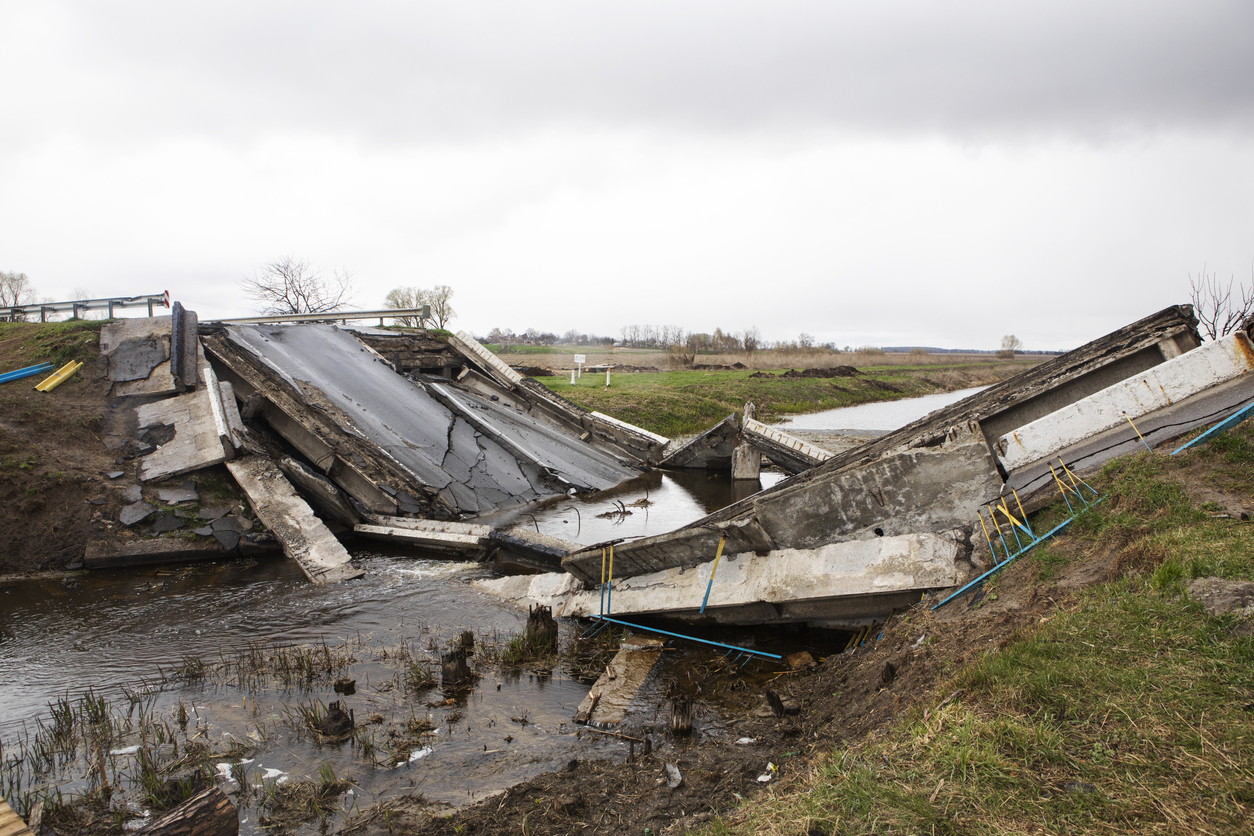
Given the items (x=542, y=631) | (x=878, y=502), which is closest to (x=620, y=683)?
(x=542, y=631)

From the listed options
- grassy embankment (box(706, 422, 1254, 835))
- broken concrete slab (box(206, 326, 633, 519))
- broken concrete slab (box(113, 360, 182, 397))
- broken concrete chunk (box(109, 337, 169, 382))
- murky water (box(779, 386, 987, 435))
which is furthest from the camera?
murky water (box(779, 386, 987, 435))

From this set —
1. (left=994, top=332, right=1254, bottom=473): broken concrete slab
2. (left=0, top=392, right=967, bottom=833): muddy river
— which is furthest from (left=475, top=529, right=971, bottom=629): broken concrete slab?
(left=994, top=332, right=1254, bottom=473): broken concrete slab

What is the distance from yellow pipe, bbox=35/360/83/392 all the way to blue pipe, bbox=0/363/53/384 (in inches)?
6.6

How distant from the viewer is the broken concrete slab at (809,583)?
5047 millimetres

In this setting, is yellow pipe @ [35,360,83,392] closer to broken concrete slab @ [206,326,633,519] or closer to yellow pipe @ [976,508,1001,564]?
broken concrete slab @ [206,326,633,519]

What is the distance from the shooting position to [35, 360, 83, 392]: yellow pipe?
1039 cm

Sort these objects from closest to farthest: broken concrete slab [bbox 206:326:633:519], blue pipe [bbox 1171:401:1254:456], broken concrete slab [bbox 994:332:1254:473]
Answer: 1. blue pipe [bbox 1171:401:1254:456]
2. broken concrete slab [bbox 994:332:1254:473]
3. broken concrete slab [bbox 206:326:633:519]

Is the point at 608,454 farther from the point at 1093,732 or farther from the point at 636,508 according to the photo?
the point at 1093,732

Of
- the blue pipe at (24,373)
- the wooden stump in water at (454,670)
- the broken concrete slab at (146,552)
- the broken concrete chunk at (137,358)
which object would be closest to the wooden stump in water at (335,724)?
the wooden stump in water at (454,670)

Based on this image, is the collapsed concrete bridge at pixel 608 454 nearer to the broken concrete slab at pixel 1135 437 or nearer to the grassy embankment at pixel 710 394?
the broken concrete slab at pixel 1135 437

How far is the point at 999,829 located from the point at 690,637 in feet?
12.6

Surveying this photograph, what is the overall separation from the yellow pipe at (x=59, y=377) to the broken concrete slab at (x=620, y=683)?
10217 mm

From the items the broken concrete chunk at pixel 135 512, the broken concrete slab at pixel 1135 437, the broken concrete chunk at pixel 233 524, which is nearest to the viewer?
the broken concrete slab at pixel 1135 437

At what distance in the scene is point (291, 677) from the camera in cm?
524
